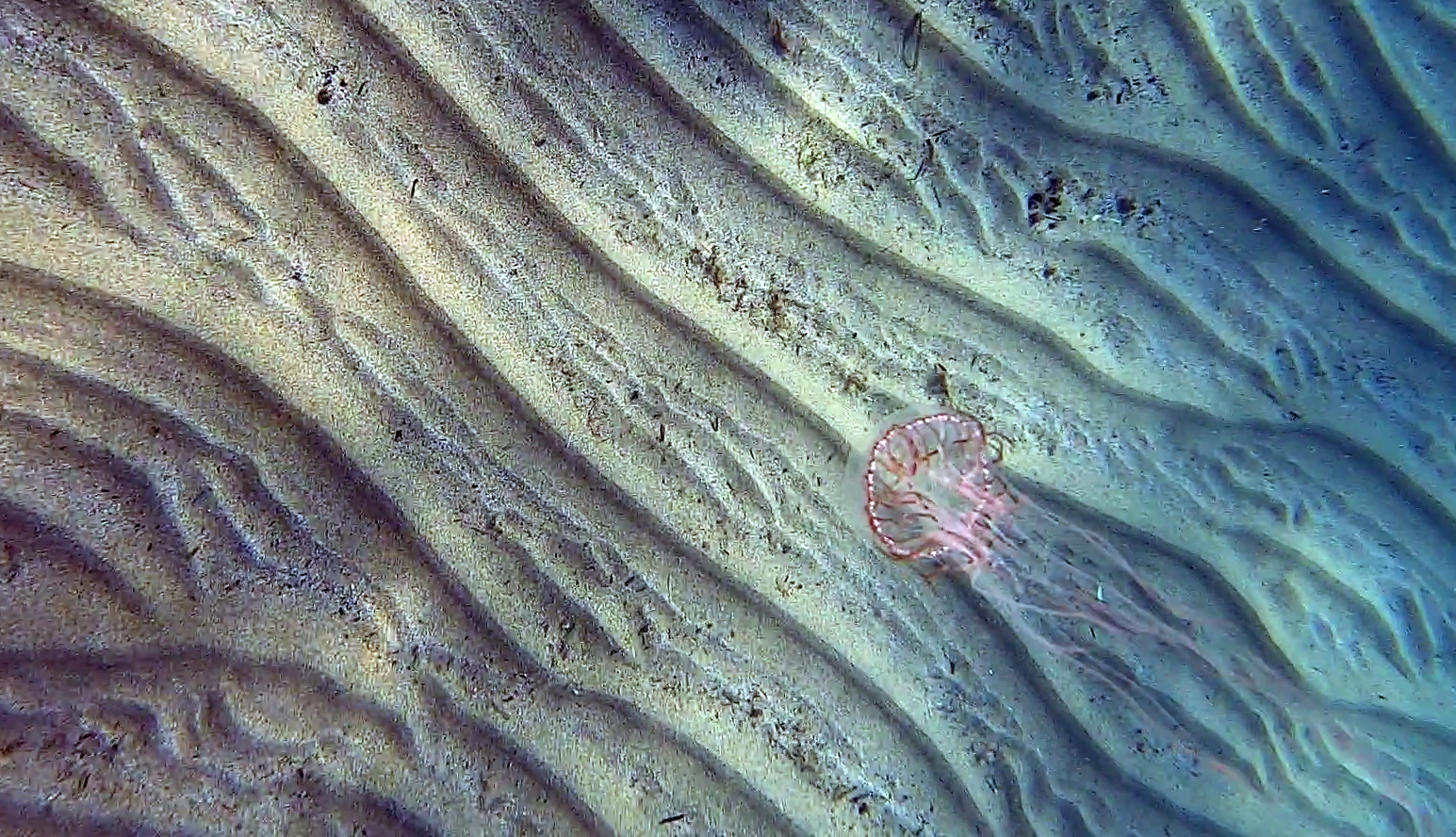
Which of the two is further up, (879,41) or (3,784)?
(879,41)

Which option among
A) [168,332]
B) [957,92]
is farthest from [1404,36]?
[168,332]

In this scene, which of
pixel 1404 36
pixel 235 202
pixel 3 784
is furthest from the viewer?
pixel 1404 36

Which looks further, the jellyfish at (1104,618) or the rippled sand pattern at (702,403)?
the jellyfish at (1104,618)

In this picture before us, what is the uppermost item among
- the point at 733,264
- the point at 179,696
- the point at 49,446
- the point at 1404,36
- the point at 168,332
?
the point at 1404,36

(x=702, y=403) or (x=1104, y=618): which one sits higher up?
(x=702, y=403)

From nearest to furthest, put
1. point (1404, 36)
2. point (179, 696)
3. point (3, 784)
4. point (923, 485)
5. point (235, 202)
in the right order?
point (3, 784) → point (179, 696) → point (235, 202) → point (923, 485) → point (1404, 36)

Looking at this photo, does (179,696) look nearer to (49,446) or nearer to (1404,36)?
(49,446)

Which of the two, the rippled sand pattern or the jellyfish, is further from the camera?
the jellyfish

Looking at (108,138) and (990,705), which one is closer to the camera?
(108,138)
